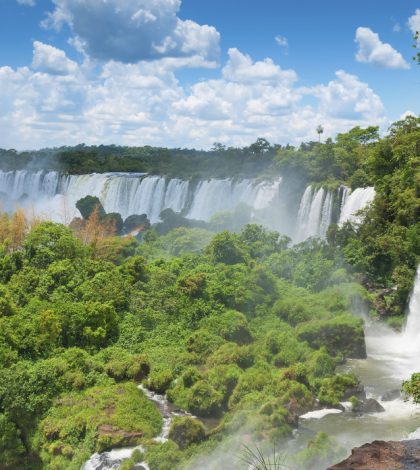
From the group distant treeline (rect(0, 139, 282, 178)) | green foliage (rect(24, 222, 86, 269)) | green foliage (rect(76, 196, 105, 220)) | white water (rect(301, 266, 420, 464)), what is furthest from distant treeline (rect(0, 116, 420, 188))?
green foliage (rect(24, 222, 86, 269))

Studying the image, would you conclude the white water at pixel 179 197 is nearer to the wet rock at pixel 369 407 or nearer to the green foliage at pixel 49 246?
the green foliage at pixel 49 246

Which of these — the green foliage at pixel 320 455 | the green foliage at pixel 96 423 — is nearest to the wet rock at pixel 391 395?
the green foliage at pixel 320 455

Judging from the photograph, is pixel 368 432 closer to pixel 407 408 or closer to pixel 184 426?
pixel 407 408

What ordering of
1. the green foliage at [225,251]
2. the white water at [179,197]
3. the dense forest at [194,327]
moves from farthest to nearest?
the white water at [179,197], the green foliage at [225,251], the dense forest at [194,327]

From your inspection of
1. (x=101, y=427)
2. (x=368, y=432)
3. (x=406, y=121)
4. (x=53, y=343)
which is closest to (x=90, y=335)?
(x=53, y=343)

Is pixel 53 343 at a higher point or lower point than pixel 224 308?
lower

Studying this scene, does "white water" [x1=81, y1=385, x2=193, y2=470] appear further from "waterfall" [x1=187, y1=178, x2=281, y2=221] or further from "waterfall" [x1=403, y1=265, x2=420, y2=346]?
"waterfall" [x1=187, y1=178, x2=281, y2=221]
